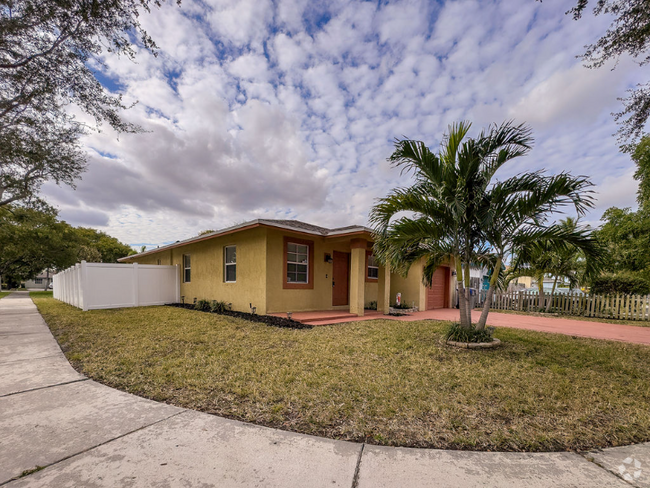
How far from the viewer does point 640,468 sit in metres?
1.98

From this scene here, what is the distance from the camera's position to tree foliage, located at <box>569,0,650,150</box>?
4766 mm

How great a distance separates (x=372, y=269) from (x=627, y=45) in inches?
339

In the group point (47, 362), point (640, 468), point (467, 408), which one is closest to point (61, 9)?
point (47, 362)

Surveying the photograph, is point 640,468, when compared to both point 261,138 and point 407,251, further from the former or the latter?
point 261,138

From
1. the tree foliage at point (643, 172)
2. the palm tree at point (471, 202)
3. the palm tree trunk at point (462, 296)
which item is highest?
the tree foliage at point (643, 172)

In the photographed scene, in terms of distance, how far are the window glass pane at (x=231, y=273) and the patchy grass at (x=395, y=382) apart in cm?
385

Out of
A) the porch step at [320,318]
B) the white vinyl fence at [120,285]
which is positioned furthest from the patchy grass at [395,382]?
the white vinyl fence at [120,285]

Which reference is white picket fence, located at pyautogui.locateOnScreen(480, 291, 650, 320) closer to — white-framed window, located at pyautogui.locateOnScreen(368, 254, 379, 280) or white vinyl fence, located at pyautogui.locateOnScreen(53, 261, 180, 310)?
white-framed window, located at pyautogui.locateOnScreen(368, 254, 379, 280)

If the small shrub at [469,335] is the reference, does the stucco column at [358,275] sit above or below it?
above

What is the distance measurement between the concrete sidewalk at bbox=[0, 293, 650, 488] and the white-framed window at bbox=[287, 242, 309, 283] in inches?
263

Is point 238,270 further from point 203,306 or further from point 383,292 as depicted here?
point 383,292

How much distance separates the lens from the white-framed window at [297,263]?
30.6 feet

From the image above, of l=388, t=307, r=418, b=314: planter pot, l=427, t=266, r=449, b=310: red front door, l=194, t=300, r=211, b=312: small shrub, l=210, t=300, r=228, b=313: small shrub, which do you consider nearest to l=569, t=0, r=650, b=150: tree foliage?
l=388, t=307, r=418, b=314: planter pot

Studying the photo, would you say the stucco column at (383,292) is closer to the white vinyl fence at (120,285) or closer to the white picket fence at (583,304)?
the white picket fence at (583,304)
